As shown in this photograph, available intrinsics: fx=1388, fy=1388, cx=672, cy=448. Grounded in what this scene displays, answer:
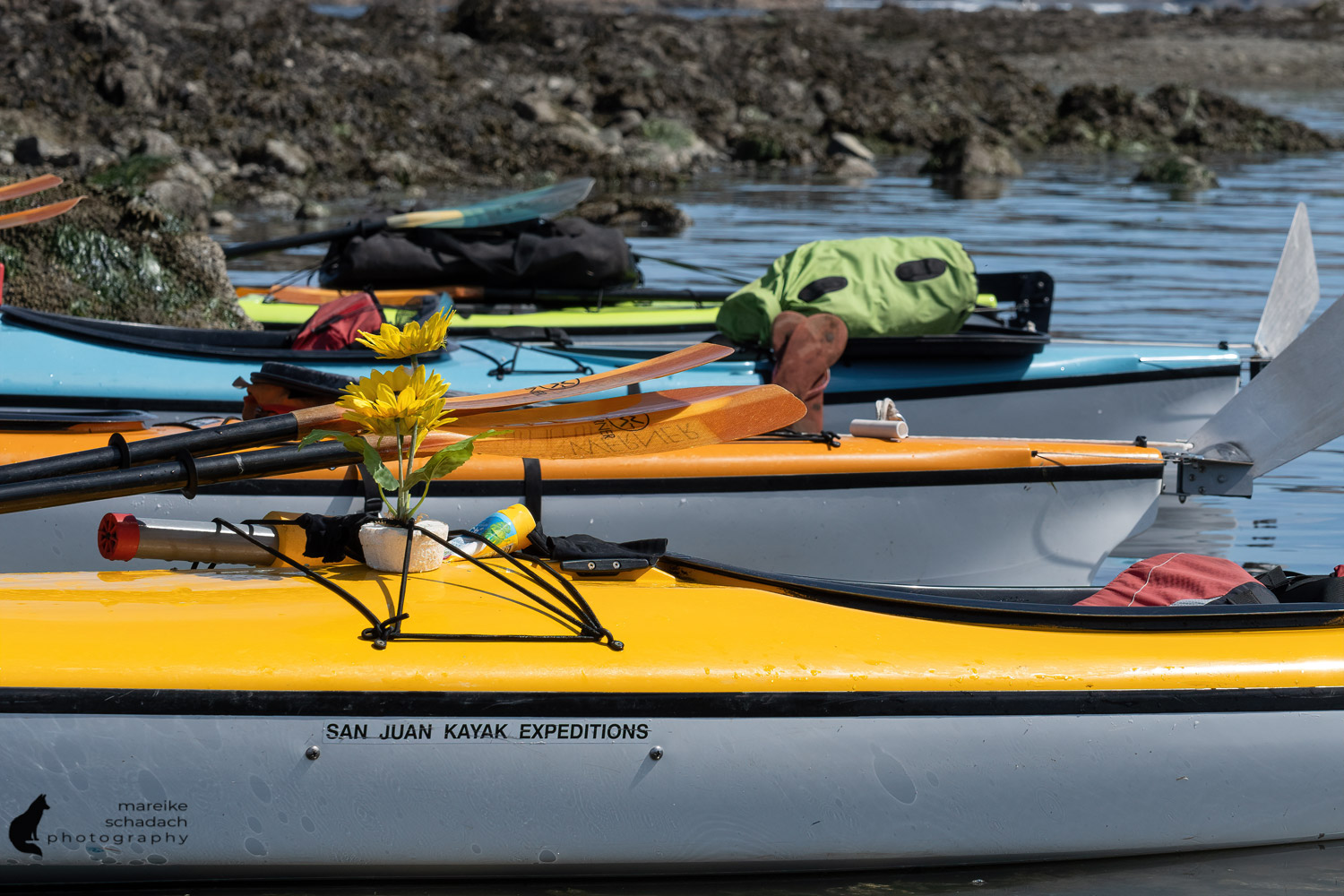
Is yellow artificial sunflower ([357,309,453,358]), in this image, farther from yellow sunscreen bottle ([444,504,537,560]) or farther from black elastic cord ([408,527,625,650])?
yellow sunscreen bottle ([444,504,537,560])

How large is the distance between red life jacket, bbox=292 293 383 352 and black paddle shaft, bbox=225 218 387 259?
1819 millimetres

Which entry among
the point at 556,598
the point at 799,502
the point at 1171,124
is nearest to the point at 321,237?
the point at 799,502

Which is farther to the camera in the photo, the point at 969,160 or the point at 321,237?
the point at 969,160

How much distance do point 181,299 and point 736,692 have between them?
5.60 meters

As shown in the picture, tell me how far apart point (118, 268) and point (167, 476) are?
5.01 meters

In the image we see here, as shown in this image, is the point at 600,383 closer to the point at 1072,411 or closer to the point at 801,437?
the point at 801,437

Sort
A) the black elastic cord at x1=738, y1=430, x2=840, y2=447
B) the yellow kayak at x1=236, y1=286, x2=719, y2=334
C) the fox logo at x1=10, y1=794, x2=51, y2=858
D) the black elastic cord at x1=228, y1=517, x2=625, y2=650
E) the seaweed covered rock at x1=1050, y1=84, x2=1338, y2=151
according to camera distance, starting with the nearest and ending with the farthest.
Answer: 1. the fox logo at x1=10, y1=794, x2=51, y2=858
2. the black elastic cord at x1=228, y1=517, x2=625, y2=650
3. the black elastic cord at x1=738, y1=430, x2=840, y2=447
4. the yellow kayak at x1=236, y1=286, x2=719, y2=334
5. the seaweed covered rock at x1=1050, y1=84, x2=1338, y2=151

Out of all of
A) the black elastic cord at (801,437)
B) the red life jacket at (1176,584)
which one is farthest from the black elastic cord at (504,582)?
the black elastic cord at (801,437)

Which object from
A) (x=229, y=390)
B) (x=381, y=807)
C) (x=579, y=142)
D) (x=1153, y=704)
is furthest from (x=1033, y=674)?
(x=579, y=142)

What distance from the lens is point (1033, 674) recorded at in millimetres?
2914

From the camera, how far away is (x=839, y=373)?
18.7ft

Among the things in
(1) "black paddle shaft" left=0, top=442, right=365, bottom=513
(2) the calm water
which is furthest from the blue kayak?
(1) "black paddle shaft" left=0, top=442, right=365, bottom=513

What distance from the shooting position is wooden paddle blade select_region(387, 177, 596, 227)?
7426 mm

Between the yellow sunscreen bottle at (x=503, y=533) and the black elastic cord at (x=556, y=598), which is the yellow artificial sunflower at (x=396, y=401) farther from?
the yellow sunscreen bottle at (x=503, y=533)
